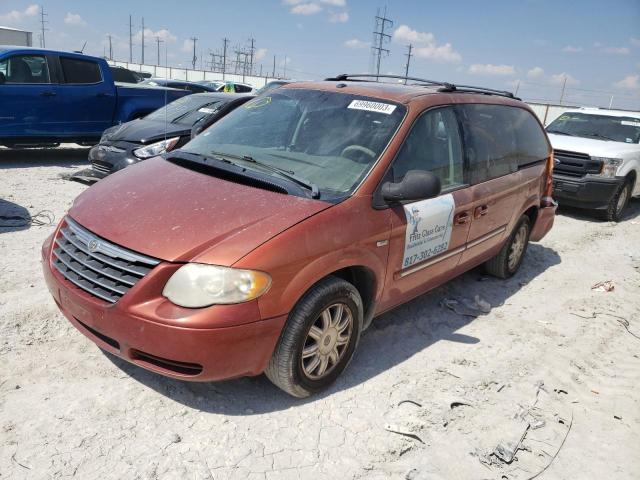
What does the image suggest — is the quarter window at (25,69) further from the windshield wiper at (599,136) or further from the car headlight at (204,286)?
the windshield wiper at (599,136)

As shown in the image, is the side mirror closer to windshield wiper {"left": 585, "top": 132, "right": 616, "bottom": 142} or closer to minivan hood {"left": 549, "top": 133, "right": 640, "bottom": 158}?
minivan hood {"left": 549, "top": 133, "right": 640, "bottom": 158}

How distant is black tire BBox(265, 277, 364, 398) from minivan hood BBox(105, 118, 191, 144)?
5.06 meters

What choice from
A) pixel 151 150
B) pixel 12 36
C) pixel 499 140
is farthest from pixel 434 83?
pixel 12 36

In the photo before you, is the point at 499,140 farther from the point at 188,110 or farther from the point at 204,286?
the point at 188,110

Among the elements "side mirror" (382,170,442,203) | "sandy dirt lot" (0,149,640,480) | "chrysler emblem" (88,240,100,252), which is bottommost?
"sandy dirt lot" (0,149,640,480)

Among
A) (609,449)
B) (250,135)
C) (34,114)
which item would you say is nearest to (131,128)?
(34,114)

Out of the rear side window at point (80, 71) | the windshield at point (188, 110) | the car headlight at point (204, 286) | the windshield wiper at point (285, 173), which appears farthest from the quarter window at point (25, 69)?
the car headlight at point (204, 286)

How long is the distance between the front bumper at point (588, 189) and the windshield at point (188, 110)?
19.2 ft

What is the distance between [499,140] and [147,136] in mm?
5027

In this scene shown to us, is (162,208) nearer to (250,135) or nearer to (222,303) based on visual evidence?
(222,303)

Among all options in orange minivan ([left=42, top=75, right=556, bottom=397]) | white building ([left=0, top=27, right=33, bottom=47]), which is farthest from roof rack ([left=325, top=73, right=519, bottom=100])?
white building ([left=0, top=27, right=33, bottom=47])

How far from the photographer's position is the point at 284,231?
274 cm

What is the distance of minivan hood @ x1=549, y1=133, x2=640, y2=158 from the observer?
28.6 feet

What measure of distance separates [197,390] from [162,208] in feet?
3.55
